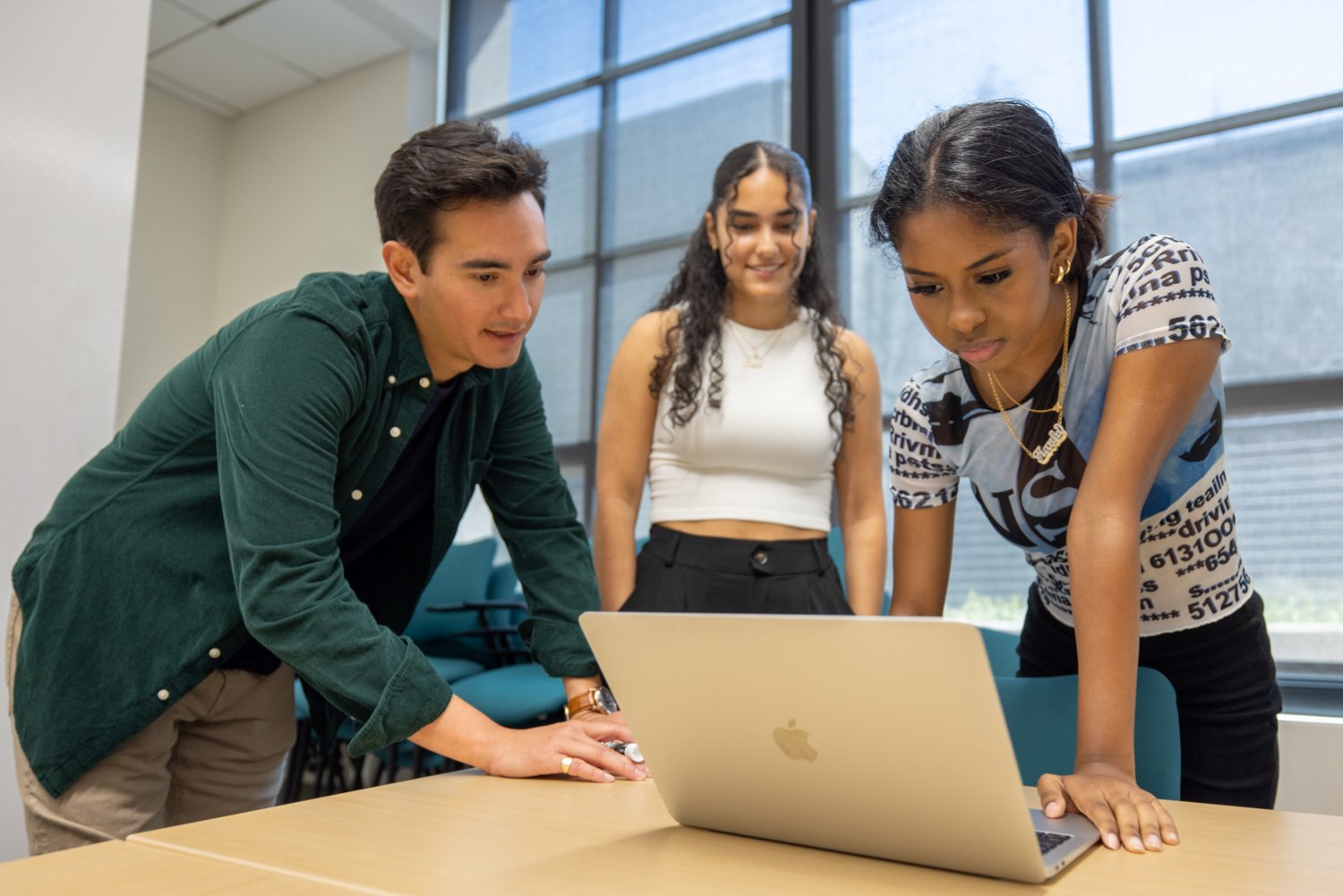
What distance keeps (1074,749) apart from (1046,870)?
0.52 meters

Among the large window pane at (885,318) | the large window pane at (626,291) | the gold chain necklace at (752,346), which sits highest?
the large window pane at (626,291)

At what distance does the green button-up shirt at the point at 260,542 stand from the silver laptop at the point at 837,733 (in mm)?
348

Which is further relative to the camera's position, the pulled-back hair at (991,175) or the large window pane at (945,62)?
the large window pane at (945,62)

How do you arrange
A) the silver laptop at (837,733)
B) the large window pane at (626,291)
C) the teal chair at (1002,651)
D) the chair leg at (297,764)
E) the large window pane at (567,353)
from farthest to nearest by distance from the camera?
the large window pane at (567,353)
the large window pane at (626,291)
the chair leg at (297,764)
the teal chair at (1002,651)
the silver laptop at (837,733)

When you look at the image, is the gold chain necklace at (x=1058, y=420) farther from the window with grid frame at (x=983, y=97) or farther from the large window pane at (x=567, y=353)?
the large window pane at (x=567, y=353)

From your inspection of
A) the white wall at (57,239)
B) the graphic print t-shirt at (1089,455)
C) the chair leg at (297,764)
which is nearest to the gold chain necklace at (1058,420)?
the graphic print t-shirt at (1089,455)

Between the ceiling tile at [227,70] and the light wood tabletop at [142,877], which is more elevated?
the ceiling tile at [227,70]

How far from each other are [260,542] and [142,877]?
390 millimetres

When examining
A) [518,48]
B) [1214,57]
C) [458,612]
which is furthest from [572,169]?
[1214,57]

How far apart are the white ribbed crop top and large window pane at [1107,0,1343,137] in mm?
2081

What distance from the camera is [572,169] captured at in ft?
14.9

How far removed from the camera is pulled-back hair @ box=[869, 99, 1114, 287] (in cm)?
103

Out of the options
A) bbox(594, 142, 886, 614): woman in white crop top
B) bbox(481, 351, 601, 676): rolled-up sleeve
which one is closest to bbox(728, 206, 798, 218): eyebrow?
bbox(594, 142, 886, 614): woman in white crop top

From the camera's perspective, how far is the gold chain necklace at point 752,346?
72.7 inches
